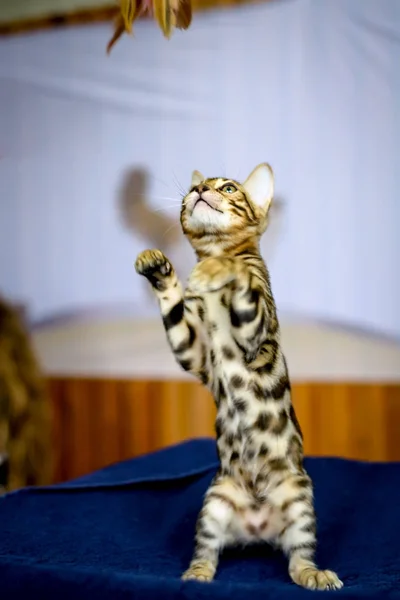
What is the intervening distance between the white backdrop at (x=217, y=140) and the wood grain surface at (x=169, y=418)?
253 millimetres

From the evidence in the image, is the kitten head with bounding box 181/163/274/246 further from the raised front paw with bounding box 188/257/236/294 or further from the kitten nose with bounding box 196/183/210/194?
the raised front paw with bounding box 188/257/236/294

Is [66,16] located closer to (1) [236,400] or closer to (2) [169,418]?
(2) [169,418]

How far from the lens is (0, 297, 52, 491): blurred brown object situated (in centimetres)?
211

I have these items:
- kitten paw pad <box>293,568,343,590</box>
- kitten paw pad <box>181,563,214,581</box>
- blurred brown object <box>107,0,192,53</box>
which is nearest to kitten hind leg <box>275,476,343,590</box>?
kitten paw pad <box>293,568,343,590</box>

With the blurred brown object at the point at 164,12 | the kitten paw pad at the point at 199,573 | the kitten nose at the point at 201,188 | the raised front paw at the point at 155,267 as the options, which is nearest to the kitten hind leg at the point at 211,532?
the kitten paw pad at the point at 199,573

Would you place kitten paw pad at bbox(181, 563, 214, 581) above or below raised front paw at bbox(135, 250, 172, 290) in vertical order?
Result: below

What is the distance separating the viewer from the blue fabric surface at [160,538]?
870 millimetres

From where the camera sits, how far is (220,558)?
1.00 metres

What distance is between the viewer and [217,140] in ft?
7.80

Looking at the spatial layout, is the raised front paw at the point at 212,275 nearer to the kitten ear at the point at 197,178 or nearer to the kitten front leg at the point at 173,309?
the kitten front leg at the point at 173,309

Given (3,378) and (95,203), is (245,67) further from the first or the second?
(3,378)

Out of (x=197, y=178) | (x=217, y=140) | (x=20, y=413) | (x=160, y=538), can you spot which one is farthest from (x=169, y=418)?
(x=197, y=178)

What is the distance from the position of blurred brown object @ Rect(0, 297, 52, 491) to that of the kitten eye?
1.32 metres

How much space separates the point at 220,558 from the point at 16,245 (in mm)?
1919
